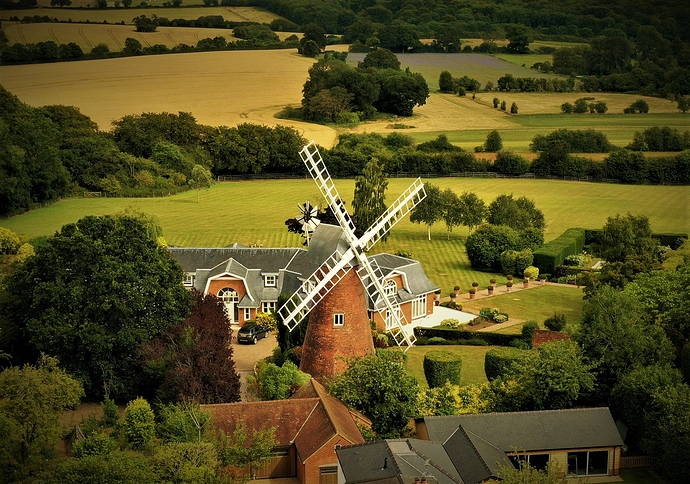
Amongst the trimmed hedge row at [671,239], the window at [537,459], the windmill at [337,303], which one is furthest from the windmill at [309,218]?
the trimmed hedge row at [671,239]

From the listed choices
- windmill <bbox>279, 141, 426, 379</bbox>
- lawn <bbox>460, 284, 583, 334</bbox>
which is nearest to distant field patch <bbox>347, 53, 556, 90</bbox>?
lawn <bbox>460, 284, 583, 334</bbox>

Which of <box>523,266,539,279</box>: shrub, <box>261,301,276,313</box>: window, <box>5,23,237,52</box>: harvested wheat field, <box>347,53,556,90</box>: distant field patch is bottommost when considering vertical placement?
<box>523,266,539,279</box>: shrub

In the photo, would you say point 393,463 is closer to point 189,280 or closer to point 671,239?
point 189,280

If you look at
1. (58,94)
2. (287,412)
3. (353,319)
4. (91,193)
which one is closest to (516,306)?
(353,319)

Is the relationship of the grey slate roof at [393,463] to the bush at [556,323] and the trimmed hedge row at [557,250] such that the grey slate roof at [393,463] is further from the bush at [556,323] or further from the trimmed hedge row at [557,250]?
the trimmed hedge row at [557,250]

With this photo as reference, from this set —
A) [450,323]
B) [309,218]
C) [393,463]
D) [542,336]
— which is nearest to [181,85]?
[450,323]

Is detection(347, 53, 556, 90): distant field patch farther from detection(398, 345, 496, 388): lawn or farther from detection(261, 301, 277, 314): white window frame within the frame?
detection(398, 345, 496, 388): lawn

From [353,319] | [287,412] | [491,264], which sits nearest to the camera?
[287,412]

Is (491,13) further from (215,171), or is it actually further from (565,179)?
(215,171)
